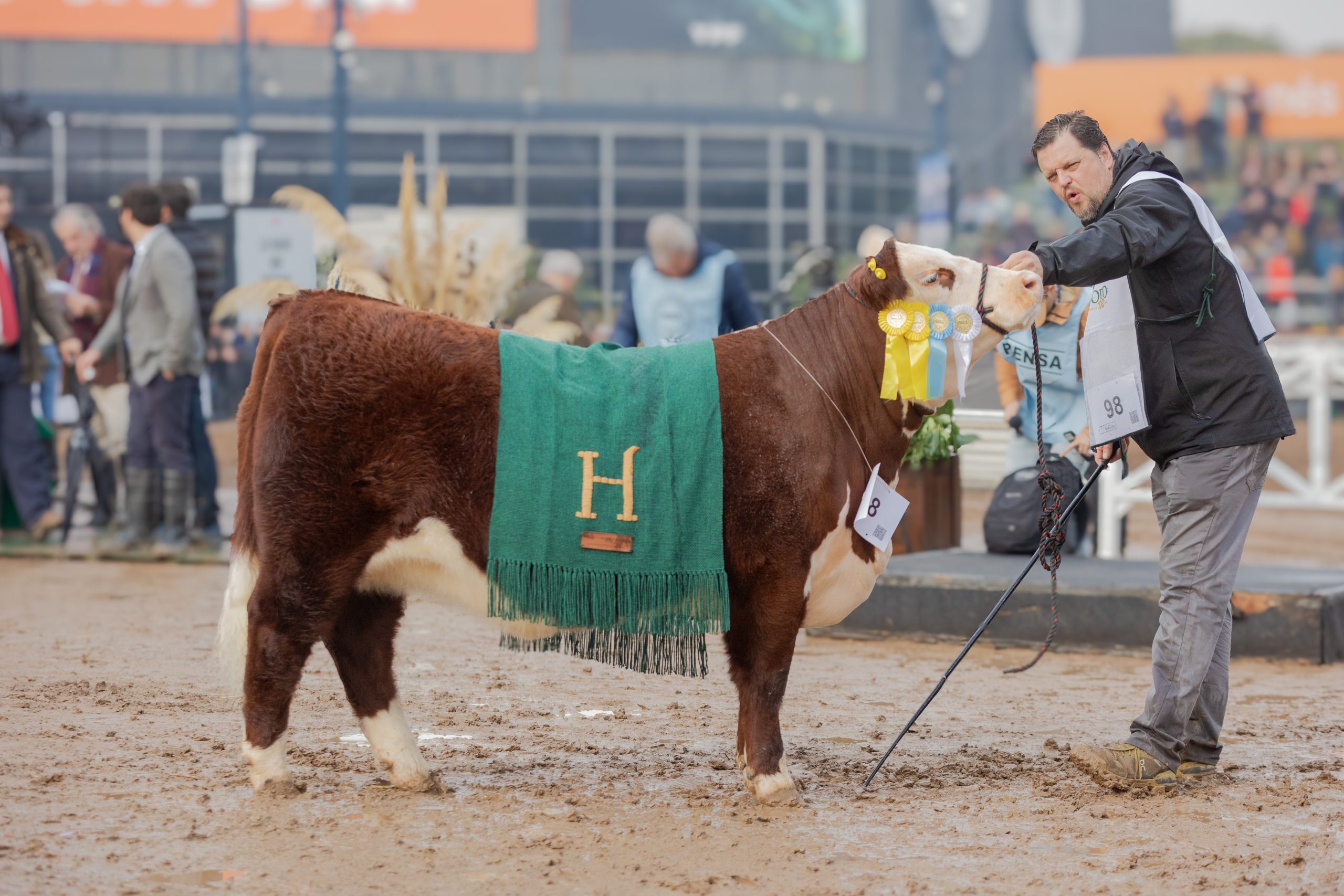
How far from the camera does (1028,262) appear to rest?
435cm

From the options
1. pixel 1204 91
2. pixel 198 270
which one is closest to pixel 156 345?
pixel 198 270

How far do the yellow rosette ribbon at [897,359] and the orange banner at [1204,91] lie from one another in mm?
30791

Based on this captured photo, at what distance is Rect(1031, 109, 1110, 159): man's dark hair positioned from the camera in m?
4.77

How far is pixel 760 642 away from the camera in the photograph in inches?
179

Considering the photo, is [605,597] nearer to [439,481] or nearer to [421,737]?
[439,481]

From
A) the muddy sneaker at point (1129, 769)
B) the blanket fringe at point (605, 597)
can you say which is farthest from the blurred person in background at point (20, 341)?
the muddy sneaker at point (1129, 769)

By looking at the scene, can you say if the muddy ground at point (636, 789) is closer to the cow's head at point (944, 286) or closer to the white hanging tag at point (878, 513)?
the white hanging tag at point (878, 513)

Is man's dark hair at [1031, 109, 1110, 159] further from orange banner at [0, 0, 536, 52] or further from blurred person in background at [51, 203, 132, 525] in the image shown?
orange banner at [0, 0, 536, 52]

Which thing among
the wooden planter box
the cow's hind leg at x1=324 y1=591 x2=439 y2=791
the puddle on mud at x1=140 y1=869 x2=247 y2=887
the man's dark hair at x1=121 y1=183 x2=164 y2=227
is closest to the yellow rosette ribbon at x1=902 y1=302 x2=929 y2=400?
the cow's hind leg at x1=324 y1=591 x2=439 y2=791

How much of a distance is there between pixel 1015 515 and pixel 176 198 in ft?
18.4

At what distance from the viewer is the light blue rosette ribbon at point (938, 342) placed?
179 inches

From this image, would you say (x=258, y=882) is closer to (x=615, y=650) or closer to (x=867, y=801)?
(x=615, y=650)

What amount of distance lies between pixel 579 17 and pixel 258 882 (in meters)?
35.1

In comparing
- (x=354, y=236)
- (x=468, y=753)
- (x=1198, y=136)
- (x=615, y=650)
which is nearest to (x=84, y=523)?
(x=354, y=236)
